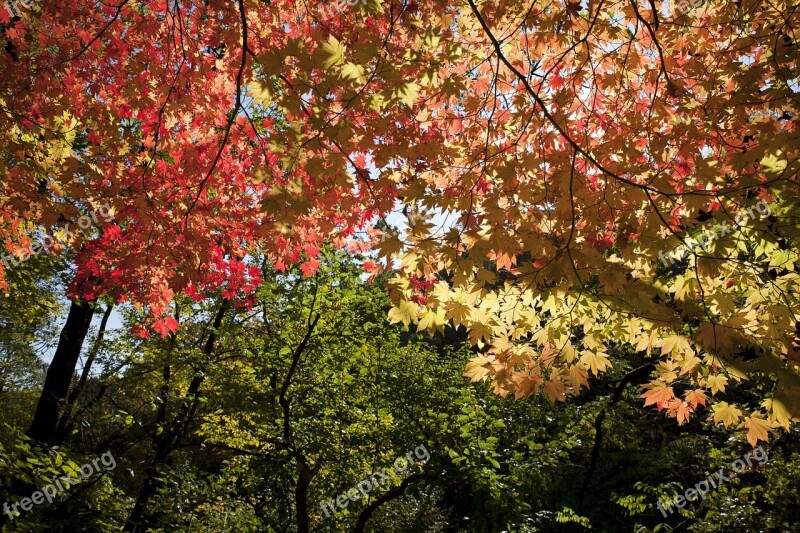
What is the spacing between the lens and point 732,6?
3771 millimetres

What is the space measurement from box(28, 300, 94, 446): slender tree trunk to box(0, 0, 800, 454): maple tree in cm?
290

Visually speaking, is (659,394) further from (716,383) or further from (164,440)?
(164,440)

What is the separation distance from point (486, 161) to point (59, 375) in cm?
802

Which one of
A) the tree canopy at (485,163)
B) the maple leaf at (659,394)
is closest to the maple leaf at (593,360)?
the tree canopy at (485,163)

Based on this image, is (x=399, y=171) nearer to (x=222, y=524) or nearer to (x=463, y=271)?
(x=463, y=271)

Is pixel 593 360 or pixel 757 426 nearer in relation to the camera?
pixel 757 426

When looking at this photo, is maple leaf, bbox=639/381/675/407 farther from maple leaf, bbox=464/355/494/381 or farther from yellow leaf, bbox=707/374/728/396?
maple leaf, bbox=464/355/494/381

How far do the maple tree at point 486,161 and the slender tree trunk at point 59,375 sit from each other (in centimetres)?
290

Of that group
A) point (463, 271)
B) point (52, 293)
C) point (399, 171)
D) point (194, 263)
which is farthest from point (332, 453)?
point (52, 293)

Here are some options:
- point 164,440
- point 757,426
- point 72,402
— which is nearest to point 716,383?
point 757,426

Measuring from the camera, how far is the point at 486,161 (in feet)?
10.9

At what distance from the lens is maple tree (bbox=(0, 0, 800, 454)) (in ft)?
9.33

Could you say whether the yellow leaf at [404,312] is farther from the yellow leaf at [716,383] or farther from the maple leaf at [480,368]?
the yellow leaf at [716,383]

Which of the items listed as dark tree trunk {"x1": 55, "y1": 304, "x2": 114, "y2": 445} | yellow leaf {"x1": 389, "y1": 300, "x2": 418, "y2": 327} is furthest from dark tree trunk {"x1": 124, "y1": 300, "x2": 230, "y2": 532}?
yellow leaf {"x1": 389, "y1": 300, "x2": 418, "y2": 327}
